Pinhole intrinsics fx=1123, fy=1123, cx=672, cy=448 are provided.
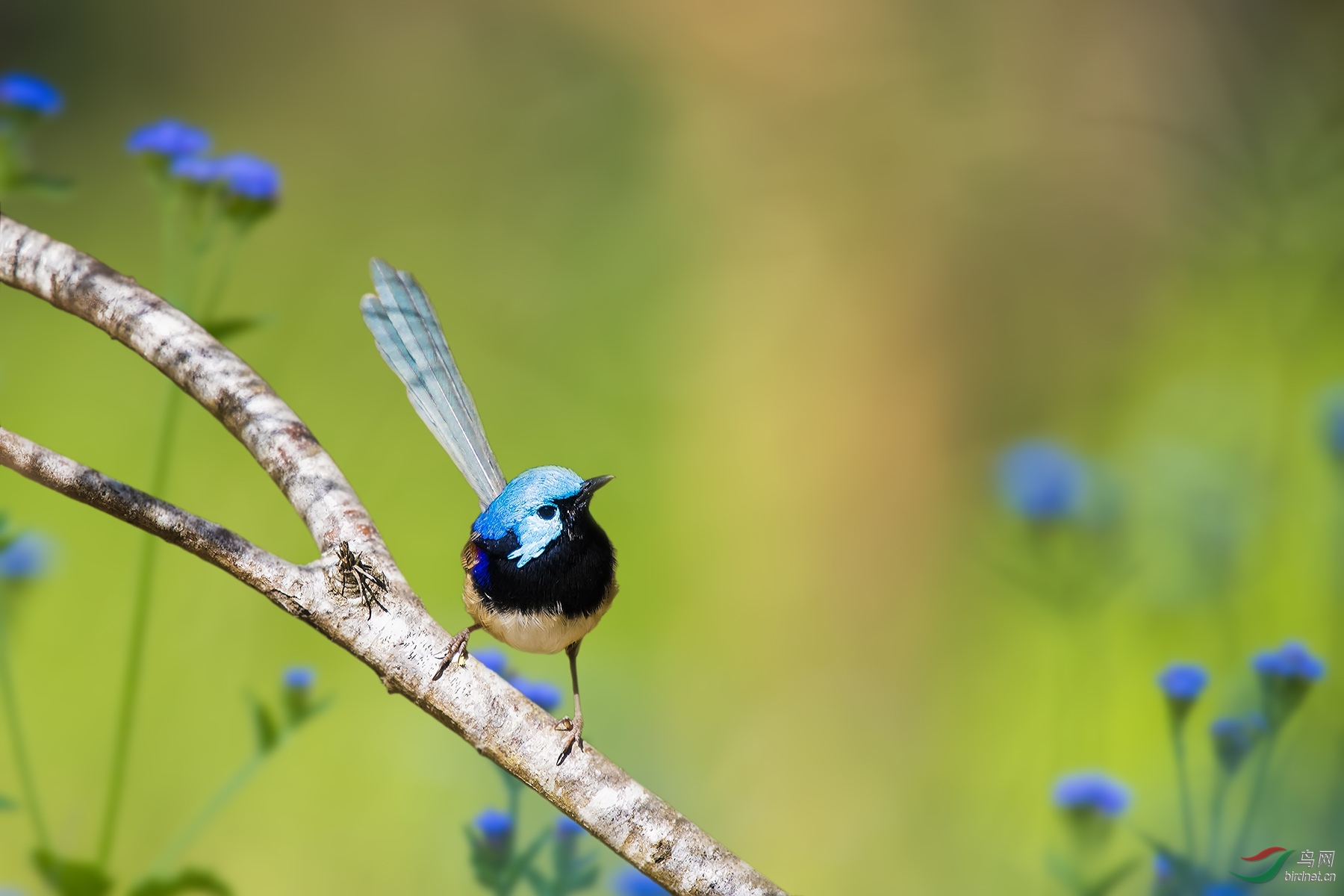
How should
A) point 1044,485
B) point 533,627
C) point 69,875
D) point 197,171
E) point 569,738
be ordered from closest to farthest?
point 569,738 → point 533,627 → point 69,875 → point 197,171 → point 1044,485

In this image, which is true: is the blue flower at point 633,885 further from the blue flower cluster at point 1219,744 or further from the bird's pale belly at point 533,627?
the blue flower cluster at point 1219,744

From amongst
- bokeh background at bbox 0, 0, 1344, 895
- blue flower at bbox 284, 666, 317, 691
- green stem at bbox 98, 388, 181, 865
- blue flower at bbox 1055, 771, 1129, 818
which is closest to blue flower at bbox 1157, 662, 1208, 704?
blue flower at bbox 1055, 771, 1129, 818

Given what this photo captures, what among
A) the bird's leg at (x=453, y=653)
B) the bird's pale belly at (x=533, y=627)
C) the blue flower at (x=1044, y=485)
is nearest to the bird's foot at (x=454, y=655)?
the bird's leg at (x=453, y=653)

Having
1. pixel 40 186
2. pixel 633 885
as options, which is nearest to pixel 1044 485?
pixel 633 885

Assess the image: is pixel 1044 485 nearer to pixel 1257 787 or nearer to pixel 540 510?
pixel 1257 787

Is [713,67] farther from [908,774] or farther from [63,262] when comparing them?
[63,262]

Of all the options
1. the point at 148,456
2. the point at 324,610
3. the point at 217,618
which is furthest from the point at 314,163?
the point at 324,610

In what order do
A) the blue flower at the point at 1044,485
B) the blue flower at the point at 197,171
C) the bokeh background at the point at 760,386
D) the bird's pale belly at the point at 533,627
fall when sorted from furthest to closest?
the bokeh background at the point at 760,386 < the blue flower at the point at 1044,485 < the blue flower at the point at 197,171 < the bird's pale belly at the point at 533,627

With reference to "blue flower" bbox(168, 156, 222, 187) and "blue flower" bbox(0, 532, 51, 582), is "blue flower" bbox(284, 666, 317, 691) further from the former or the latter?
"blue flower" bbox(168, 156, 222, 187)

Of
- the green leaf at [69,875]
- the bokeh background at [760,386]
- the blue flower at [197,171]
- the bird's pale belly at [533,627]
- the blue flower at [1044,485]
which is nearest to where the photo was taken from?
the bird's pale belly at [533,627]
